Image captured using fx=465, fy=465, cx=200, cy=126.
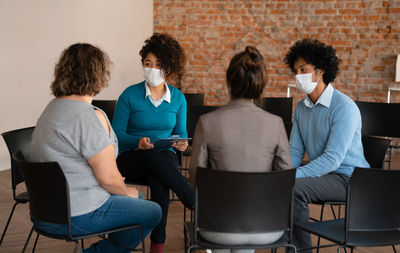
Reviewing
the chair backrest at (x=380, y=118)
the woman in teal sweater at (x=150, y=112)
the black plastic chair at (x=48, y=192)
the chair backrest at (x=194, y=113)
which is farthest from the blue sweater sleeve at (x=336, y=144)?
the chair backrest at (x=380, y=118)

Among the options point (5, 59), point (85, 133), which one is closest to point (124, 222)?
point (85, 133)

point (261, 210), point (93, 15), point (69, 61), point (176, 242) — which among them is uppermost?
point (93, 15)

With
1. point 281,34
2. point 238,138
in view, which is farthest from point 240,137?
point 281,34

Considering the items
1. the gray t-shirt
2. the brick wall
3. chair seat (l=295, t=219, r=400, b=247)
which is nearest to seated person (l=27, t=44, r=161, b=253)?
the gray t-shirt

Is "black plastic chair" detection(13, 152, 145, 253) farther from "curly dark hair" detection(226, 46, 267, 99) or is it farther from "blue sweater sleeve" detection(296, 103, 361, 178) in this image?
"blue sweater sleeve" detection(296, 103, 361, 178)

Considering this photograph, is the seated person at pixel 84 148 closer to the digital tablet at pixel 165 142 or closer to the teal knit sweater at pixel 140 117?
the digital tablet at pixel 165 142

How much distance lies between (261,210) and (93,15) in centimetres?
500

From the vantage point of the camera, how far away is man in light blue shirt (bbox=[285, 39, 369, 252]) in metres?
2.56

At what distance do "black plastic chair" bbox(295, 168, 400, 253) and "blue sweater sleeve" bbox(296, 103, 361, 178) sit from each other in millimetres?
522

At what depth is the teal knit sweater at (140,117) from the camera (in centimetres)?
302

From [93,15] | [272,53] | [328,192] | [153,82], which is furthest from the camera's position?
[272,53]

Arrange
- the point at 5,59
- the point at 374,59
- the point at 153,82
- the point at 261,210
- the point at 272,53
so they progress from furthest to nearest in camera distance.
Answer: the point at 272,53
the point at 374,59
the point at 5,59
the point at 153,82
the point at 261,210

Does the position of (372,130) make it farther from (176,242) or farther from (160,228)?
(160,228)

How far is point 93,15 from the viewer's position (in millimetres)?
6254
